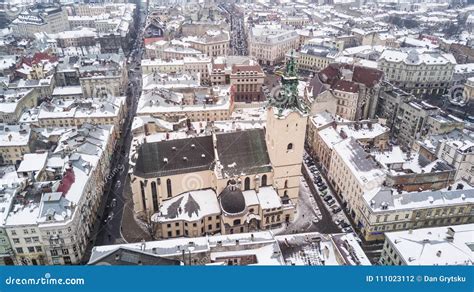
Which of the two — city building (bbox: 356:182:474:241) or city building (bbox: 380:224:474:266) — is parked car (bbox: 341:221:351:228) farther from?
city building (bbox: 380:224:474:266)

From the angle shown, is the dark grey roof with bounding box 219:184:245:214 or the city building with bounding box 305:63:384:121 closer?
the dark grey roof with bounding box 219:184:245:214

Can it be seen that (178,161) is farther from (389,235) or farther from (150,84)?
(150,84)

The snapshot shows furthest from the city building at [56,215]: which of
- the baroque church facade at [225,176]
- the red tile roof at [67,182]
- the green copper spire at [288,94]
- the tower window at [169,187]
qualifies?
the green copper spire at [288,94]

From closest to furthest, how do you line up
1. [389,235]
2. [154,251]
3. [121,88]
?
1. [154,251]
2. [389,235]
3. [121,88]

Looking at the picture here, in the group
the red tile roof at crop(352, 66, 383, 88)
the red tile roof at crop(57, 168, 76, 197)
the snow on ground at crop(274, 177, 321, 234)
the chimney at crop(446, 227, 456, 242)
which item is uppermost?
the red tile roof at crop(352, 66, 383, 88)

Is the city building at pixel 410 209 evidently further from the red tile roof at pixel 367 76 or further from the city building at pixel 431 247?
the red tile roof at pixel 367 76

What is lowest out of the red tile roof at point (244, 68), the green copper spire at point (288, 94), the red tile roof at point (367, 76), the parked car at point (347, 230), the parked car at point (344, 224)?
the parked car at point (347, 230)

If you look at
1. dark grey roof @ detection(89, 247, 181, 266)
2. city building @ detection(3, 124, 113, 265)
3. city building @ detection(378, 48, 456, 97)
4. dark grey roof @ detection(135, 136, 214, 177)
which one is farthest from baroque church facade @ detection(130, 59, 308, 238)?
city building @ detection(378, 48, 456, 97)

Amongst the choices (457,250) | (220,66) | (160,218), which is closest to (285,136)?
(160,218)
